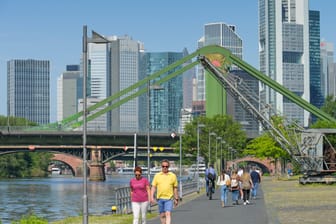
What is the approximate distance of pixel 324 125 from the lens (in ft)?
418

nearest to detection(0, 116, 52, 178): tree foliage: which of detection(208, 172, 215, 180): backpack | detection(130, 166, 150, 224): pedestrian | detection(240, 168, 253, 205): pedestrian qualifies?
detection(208, 172, 215, 180): backpack

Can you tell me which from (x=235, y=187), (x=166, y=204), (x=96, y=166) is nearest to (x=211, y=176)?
(x=235, y=187)

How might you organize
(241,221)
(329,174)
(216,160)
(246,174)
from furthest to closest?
(216,160)
(329,174)
(246,174)
(241,221)

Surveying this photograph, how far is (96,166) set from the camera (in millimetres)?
167000

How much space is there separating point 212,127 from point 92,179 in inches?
1705

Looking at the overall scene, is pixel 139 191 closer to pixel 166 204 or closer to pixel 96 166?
pixel 166 204

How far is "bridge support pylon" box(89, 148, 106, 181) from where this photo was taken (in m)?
166

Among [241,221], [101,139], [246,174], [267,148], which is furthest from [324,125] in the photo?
[241,221]

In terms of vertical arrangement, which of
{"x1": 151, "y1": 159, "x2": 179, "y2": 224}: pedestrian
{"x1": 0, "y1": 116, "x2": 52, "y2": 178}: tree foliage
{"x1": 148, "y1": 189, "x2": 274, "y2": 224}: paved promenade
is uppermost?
{"x1": 151, "y1": 159, "x2": 179, "y2": 224}: pedestrian

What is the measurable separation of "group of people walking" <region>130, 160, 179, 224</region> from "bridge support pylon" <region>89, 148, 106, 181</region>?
136 meters

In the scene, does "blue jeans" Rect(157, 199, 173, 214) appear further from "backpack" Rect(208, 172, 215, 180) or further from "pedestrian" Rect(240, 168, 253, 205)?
"backpack" Rect(208, 172, 215, 180)

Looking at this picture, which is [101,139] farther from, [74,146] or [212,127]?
[212,127]

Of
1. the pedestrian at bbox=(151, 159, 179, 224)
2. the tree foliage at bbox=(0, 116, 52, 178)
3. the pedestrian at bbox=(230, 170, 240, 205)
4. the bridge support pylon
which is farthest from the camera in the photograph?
the tree foliage at bbox=(0, 116, 52, 178)

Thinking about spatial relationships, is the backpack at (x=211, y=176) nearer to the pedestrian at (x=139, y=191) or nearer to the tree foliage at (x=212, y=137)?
the pedestrian at (x=139, y=191)
